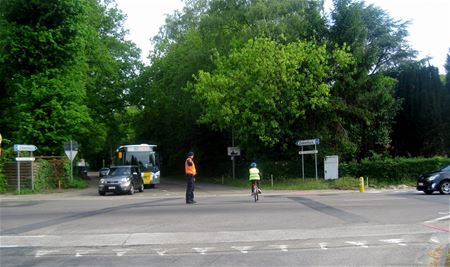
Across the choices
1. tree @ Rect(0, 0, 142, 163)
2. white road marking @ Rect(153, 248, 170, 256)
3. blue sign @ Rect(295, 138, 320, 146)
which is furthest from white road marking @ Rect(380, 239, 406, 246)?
tree @ Rect(0, 0, 142, 163)

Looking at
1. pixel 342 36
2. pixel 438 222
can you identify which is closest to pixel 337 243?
pixel 438 222

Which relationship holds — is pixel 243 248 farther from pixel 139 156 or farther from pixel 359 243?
pixel 139 156

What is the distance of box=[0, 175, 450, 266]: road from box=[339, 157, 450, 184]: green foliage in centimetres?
1771

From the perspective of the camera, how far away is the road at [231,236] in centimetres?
955

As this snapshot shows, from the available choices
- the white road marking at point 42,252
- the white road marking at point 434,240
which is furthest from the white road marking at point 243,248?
the white road marking at point 434,240

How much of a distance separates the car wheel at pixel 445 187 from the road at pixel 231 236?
723cm

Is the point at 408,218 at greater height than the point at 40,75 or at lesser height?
lesser

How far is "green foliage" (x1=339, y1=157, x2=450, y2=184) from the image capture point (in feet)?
118

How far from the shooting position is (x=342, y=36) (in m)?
40.5

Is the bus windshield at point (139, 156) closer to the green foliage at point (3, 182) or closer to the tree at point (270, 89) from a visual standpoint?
the tree at point (270, 89)

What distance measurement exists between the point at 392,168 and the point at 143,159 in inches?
702

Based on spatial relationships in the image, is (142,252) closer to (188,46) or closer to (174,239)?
(174,239)

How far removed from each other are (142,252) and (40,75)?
1213 inches

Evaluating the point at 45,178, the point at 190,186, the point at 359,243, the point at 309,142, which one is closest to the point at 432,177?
the point at 309,142
